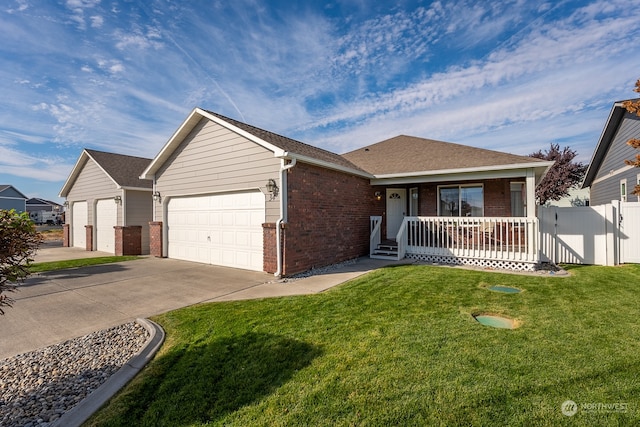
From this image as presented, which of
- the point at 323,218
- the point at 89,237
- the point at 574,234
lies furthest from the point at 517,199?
the point at 89,237

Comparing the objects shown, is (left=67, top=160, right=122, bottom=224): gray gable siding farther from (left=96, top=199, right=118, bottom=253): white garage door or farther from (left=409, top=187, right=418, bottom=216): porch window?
(left=409, top=187, right=418, bottom=216): porch window

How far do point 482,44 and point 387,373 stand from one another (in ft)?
37.5

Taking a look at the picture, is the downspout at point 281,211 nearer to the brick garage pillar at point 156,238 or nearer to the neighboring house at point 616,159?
the brick garage pillar at point 156,238

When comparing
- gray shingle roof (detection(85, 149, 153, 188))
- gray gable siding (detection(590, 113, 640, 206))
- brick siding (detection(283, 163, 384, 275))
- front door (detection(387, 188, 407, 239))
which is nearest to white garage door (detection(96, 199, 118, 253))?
gray shingle roof (detection(85, 149, 153, 188))

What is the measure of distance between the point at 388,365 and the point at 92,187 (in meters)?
17.9

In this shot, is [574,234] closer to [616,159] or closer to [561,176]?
[616,159]

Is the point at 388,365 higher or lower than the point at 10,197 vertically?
lower

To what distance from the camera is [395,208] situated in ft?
41.0

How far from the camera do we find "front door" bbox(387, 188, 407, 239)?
12.4 meters

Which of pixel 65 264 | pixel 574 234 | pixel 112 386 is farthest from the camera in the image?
pixel 65 264

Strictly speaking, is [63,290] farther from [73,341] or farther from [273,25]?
[273,25]

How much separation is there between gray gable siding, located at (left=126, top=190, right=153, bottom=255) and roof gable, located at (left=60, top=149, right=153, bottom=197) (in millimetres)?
501

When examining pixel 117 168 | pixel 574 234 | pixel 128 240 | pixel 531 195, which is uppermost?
pixel 117 168

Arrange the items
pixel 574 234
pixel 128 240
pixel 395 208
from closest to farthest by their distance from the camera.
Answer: pixel 574 234 → pixel 395 208 → pixel 128 240
